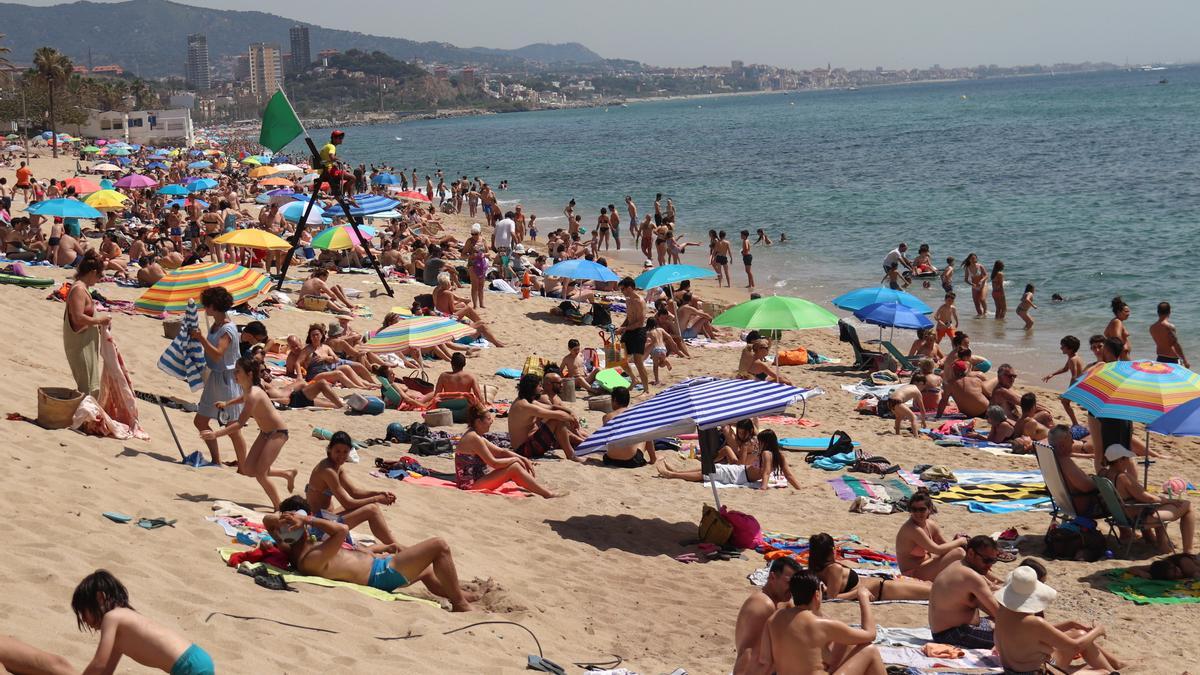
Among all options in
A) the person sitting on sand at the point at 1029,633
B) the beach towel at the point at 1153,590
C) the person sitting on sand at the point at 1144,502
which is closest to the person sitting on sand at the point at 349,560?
the person sitting on sand at the point at 1029,633

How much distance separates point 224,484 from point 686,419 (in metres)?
3.19

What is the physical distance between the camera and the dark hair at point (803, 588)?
5406 millimetres

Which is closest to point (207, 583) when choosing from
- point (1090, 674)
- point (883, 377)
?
point (1090, 674)

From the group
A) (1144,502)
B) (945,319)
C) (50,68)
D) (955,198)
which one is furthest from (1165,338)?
(50,68)

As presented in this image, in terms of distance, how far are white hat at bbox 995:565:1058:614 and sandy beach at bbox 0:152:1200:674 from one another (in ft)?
2.85

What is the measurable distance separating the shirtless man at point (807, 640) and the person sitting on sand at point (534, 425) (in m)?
4.92

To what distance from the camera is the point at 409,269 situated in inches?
849

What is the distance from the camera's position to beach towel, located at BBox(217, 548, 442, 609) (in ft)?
20.7

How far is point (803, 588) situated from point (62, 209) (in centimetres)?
1655

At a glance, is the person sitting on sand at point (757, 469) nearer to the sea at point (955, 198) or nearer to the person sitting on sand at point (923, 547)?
the person sitting on sand at point (923, 547)

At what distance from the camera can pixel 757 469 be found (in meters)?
9.97

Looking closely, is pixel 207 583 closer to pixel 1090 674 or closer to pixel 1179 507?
pixel 1090 674

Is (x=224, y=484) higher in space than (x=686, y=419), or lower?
lower

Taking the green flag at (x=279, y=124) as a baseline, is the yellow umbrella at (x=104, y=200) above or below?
below
